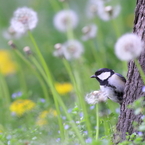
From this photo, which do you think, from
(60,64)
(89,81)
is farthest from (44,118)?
(60,64)

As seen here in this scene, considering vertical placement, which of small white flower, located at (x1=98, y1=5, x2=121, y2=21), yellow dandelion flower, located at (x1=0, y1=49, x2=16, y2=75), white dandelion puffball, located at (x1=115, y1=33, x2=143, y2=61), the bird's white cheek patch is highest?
yellow dandelion flower, located at (x1=0, y1=49, x2=16, y2=75)

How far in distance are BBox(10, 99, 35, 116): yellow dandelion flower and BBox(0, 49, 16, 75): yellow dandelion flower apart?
1635 millimetres

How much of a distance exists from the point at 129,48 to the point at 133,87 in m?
0.31

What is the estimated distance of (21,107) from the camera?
9.74 ft

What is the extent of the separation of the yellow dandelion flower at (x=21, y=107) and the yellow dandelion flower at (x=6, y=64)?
1635 millimetres

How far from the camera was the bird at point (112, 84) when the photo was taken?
226 centimetres

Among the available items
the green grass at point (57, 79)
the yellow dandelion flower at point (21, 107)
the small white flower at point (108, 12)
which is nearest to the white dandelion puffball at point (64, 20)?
the green grass at point (57, 79)

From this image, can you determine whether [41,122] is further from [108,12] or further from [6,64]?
[6,64]

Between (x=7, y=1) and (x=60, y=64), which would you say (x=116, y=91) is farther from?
(x=7, y=1)

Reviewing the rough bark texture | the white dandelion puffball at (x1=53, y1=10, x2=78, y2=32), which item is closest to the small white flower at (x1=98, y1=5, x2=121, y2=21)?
the white dandelion puffball at (x1=53, y1=10, x2=78, y2=32)

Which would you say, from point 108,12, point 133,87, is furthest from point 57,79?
point 133,87

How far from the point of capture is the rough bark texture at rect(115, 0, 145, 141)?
196 cm

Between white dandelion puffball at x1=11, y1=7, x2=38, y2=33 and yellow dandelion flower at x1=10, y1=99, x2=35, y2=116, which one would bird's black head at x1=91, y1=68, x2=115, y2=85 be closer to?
white dandelion puffball at x1=11, y1=7, x2=38, y2=33

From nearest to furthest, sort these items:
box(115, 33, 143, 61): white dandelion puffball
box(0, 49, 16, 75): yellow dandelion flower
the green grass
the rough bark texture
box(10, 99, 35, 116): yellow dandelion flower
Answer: box(115, 33, 143, 61): white dandelion puffball → the rough bark texture → the green grass → box(10, 99, 35, 116): yellow dandelion flower → box(0, 49, 16, 75): yellow dandelion flower
